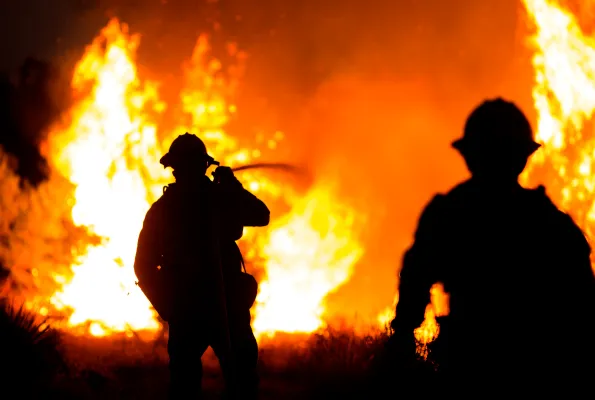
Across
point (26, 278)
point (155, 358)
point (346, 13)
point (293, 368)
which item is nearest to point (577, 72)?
point (346, 13)

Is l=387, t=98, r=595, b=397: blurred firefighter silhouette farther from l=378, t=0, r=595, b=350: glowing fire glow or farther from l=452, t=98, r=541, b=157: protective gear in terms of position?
l=378, t=0, r=595, b=350: glowing fire glow

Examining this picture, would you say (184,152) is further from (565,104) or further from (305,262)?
(565,104)

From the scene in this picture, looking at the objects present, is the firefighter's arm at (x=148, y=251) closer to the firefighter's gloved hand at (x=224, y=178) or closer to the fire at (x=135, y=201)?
the firefighter's gloved hand at (x=224, y=178)

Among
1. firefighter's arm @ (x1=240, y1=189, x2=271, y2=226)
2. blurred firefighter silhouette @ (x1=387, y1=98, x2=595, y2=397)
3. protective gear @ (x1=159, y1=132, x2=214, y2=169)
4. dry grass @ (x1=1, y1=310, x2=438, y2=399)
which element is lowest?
blurred firefighter silhouette @ (x1=387, y1=98, x2=595, y2=397)

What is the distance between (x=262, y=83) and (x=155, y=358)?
5678 millimetres

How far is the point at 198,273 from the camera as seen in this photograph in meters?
4.79

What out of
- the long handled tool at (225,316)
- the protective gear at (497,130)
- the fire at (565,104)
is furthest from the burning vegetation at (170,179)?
the protective gear at (497,130)

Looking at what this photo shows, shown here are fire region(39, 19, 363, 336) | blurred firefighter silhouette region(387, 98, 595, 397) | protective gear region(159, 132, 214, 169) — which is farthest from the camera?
fire region(39, 19, 363, 336)

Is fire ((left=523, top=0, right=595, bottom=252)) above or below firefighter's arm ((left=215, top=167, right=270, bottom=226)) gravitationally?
above

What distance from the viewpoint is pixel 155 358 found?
8125 millimetres

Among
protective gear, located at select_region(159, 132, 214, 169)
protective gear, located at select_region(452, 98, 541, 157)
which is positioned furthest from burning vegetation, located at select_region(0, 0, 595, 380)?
protective gear, located at select_region(452, 98, 541, 157)

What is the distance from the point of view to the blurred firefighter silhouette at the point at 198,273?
4.76 m

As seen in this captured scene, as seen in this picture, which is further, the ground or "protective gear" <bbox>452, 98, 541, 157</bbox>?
the ground

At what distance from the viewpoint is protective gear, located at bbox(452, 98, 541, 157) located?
238cm
